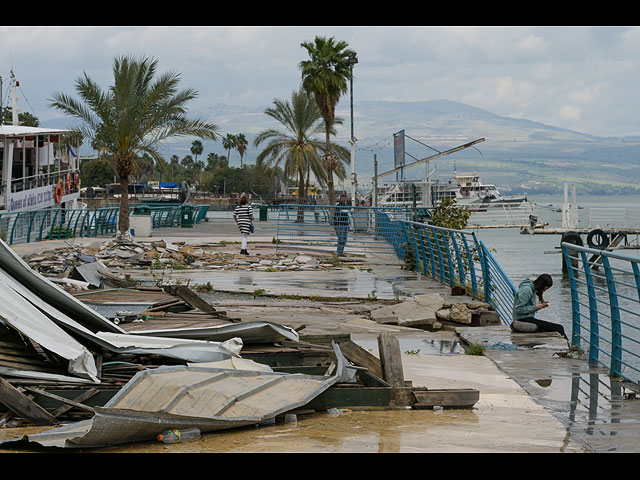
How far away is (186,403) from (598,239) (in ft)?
167

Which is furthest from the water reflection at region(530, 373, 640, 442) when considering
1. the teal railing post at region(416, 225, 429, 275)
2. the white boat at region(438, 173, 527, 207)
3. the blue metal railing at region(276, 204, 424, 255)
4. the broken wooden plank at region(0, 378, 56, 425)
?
the white boat at region(438, 173, 527, 207)

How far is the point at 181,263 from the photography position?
22484mm

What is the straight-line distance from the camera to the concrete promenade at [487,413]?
566 centimetres

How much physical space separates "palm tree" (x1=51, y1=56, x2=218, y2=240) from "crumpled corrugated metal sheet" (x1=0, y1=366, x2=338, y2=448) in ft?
78.1

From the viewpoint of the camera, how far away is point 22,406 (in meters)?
5.91

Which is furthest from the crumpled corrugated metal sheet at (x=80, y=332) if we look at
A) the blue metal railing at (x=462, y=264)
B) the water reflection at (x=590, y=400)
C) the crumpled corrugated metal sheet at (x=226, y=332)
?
the blue metal railing at (x=462, y=264)

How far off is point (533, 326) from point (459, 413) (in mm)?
4407

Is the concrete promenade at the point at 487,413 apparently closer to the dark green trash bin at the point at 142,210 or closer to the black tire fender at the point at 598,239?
the dark green trash bin at the point at 142,210

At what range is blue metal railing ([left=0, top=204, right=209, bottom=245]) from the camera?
90.3 ft

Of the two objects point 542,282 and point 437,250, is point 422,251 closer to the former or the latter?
point 437,250

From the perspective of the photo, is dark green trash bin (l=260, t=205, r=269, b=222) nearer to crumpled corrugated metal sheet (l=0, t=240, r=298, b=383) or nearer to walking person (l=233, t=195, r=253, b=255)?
walking person (l=233, t=195, r=253, b=255)

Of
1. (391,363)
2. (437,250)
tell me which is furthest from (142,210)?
(391,363)
